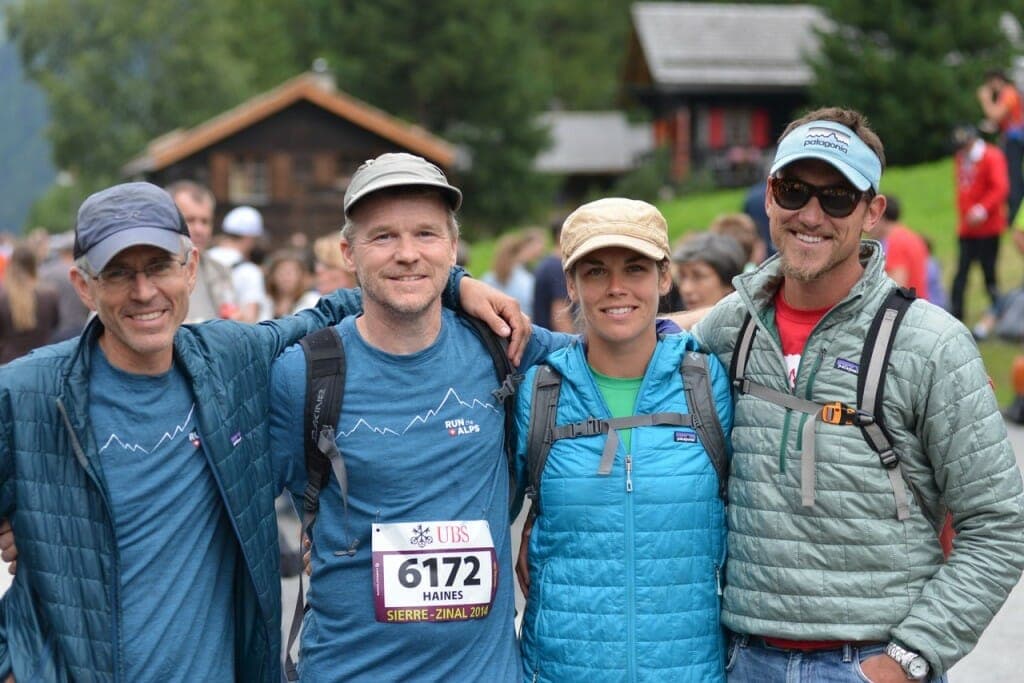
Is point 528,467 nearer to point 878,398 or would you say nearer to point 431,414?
point 431,414

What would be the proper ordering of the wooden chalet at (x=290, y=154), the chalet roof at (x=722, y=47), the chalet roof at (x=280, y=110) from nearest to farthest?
the chalet roof at (x=280, y=110)
the wooden chalet at (x=290, y=154)
the chalet roof at (x=722, y=47)

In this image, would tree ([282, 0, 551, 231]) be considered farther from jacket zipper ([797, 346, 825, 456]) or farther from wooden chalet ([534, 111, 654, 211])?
jacket zipper ([797, 346, 825, 456])

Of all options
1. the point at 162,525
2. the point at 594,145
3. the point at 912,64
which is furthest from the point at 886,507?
the point at 594,145

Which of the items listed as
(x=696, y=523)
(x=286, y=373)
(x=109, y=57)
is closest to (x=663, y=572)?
(x=696, y=523)

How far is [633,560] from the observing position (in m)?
3.35

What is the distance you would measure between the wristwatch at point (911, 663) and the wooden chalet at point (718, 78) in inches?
1857

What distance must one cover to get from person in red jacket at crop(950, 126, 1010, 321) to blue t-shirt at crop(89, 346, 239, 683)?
11.4 meters

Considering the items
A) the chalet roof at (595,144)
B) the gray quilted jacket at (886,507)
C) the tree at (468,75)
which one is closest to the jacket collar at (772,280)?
the gray quilted jacket at (886,507)

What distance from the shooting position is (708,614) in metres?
3.40

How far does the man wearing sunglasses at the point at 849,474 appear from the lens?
3174mm

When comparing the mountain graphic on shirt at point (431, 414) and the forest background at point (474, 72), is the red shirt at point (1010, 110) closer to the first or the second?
the forest background at point (474, 72)

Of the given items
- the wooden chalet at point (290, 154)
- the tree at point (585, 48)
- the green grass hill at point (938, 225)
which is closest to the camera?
the green grass hill at point (938, 225)

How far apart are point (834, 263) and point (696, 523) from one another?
0.76 m

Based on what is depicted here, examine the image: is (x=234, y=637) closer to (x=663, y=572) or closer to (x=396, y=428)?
(x=396, y=428)
